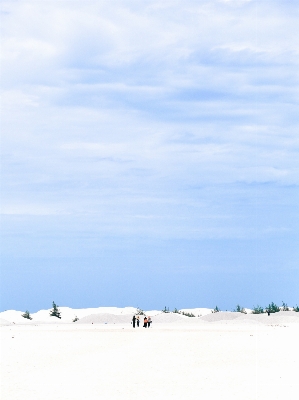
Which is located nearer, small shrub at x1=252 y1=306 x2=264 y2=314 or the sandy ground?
the sandy ground

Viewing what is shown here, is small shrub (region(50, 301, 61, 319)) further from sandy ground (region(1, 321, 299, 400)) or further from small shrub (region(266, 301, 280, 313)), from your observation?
sandy ground (region(1, 321, 299, 400))

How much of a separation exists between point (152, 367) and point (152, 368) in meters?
0.24

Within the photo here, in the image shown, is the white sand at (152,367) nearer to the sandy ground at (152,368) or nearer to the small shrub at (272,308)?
the sandy ground at (152,368)

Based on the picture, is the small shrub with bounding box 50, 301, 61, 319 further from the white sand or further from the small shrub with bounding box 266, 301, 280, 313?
the white sand

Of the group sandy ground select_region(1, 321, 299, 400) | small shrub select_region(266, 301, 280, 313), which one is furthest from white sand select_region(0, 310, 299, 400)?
small shrub select_region(266, 301, 280, 313)

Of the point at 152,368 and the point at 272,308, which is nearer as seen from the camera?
the point at 152,368

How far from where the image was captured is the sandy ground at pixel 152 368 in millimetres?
18094

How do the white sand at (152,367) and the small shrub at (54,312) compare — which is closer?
the white sand at (152,367)

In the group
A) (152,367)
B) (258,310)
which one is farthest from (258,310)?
(152,367)

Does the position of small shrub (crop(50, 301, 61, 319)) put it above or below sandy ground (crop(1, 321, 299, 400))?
above

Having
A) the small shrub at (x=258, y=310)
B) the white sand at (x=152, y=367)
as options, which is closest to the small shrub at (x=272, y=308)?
the small shrub at (x=258, y=310)

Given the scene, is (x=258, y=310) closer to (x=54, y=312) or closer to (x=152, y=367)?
(x=54, y=312)

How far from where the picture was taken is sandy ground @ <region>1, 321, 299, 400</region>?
59.4ft

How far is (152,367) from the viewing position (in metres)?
22.6
